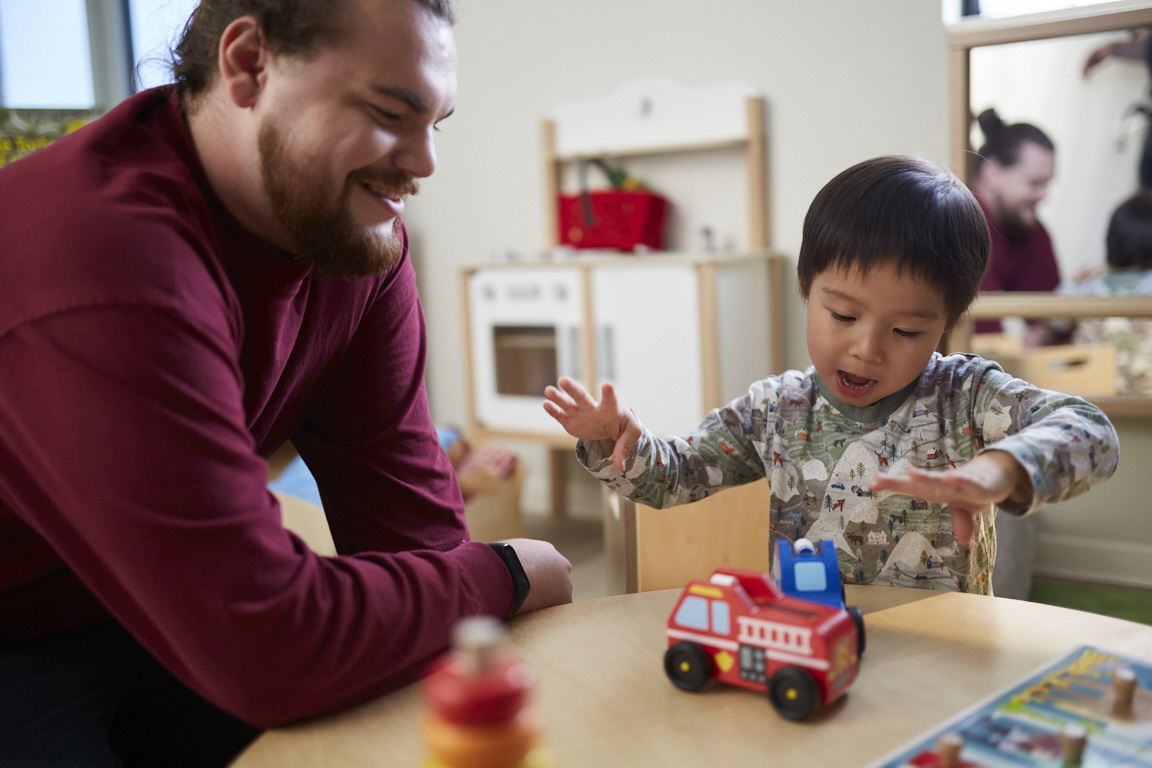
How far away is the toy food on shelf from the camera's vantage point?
18.3 inches

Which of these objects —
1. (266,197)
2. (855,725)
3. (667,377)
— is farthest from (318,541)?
(855,725)

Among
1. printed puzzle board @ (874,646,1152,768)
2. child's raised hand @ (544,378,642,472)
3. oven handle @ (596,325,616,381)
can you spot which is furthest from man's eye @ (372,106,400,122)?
oven handle @ (596,325,616,381)

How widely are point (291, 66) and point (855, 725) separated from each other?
73 centimetres

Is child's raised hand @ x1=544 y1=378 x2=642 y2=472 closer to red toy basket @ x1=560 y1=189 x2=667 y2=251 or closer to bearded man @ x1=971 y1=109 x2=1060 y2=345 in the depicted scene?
bearded man @ x1=971 y1=109 x2=1060 y2=345

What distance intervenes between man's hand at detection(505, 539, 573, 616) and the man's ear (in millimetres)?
486

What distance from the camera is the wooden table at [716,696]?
0.69 m

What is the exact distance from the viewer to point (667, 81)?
10.4 ft

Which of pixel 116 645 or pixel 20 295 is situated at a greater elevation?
pixel 20 295

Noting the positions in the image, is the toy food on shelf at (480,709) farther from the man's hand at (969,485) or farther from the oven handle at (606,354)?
the oven handle at (606,354)

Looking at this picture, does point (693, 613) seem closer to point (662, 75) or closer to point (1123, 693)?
point (1123, 693)

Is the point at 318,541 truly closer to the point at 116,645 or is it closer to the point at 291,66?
the point at 116,645

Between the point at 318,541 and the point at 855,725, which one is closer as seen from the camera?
the point at 855,725

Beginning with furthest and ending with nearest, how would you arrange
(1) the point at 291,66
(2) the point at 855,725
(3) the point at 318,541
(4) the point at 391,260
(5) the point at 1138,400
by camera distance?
(5) the point at 1138,400, (3) the point at 318,541, (4) the point at 391,260, (1) the point at 291,66, (2) the point at 855,725

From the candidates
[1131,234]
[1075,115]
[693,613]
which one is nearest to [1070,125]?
[1075,115]
